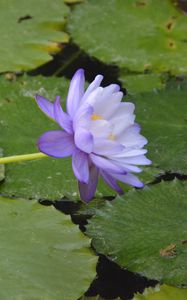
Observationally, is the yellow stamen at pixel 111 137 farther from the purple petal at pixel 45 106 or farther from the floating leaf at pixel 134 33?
the floating leaf at pixel 134 33

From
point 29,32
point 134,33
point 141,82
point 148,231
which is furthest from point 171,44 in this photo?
point 148,231

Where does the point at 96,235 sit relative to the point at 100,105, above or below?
below

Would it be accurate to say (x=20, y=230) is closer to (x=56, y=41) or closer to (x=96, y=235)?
(x=96, y=235)

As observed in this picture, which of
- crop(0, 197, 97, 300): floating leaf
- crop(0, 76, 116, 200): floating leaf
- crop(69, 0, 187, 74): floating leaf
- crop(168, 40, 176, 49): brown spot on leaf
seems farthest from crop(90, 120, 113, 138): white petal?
crop(168, 40, 176, 49): brown spot on leaf

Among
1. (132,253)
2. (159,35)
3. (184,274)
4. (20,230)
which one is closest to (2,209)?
(20,230)

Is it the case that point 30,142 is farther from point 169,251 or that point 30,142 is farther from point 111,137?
point 111,137

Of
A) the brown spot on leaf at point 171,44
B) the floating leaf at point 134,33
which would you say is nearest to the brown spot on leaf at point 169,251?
the floating leaf at point 134,33
